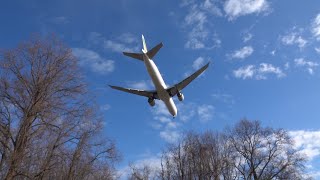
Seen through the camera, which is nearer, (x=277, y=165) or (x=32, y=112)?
(x=32, y=112)

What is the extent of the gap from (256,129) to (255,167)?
5.71m

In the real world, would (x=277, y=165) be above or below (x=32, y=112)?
above

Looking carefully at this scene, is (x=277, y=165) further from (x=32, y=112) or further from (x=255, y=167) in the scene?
(x=32, y=112)

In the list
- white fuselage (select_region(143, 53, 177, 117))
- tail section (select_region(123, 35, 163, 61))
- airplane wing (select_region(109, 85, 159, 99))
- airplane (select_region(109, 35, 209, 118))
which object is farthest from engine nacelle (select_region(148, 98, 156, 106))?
tail section (select_region(123, 35, 163, 61))

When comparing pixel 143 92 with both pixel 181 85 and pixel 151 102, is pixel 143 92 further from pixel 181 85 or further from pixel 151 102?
pixel 181 85

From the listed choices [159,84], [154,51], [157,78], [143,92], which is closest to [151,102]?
[143,92]

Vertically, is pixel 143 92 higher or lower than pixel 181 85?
higher

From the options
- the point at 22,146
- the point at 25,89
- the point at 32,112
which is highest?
the point at 25,89

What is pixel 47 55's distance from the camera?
2367cm

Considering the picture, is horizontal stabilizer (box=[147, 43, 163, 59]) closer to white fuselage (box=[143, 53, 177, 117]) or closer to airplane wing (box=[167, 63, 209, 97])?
white fuselage (box=[143, 53, 177, 117])

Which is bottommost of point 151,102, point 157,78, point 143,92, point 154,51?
point 151,102

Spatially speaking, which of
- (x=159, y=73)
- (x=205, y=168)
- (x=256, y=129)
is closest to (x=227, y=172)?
(x=205, y=168)

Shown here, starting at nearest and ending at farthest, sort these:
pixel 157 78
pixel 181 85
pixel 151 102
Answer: pixel 157 78 < pixel 181 85 < pixel 151 102

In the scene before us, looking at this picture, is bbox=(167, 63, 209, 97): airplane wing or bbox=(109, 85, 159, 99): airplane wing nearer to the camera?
bbox=(167, 63, 209, 97): airplane wing
